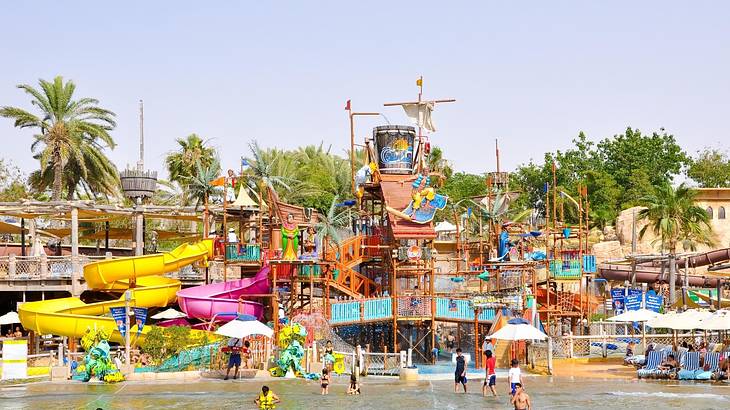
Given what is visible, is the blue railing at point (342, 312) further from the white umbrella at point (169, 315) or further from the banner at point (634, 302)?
the banner at point (634, 302)

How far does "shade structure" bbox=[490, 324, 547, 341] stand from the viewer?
33312 mm

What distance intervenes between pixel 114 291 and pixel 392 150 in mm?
14311

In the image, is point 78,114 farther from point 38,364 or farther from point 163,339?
Result: point 163,339

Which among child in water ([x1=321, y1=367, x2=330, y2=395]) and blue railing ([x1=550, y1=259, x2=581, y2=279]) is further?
blue railing ([x1=550, y1=259, x2=581, y2=279])

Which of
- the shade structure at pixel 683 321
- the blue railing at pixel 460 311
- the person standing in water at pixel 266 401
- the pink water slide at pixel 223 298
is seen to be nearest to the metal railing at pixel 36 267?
the pink water slide at pixel 223 298

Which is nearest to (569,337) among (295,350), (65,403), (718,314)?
(718,314)

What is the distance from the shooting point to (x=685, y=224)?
201 feet

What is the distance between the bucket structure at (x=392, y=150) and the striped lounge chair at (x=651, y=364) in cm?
1798

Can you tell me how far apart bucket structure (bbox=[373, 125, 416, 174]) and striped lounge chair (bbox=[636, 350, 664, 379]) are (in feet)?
59.0

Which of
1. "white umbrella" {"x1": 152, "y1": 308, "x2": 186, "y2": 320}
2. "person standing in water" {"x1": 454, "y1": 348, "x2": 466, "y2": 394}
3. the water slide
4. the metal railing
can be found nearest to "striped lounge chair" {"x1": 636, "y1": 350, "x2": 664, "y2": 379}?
"person standing in water" {"x1": 454, "y1": 348, "x2": 466, "y2": 394}

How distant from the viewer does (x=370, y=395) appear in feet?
99.3

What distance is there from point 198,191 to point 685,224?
28050 millimetres

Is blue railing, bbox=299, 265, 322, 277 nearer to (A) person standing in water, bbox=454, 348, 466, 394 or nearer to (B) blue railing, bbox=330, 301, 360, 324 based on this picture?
(B) blue railing, bbox=330, 301, 360, 324

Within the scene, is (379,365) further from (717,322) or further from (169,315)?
(169,315)
